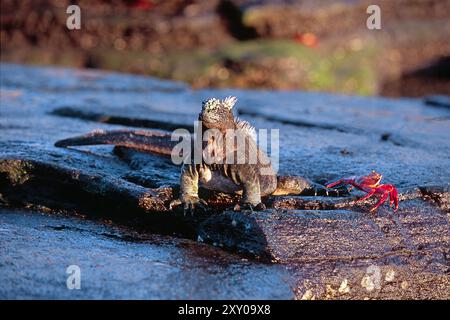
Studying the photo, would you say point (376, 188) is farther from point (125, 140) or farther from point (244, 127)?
point (125, 140)

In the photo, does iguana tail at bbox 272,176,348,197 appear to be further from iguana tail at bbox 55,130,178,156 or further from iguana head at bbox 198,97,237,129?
iguana tail at bbox 55,130,178,156

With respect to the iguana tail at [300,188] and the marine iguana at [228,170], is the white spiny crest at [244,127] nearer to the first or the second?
the marine iguana at [228,170]

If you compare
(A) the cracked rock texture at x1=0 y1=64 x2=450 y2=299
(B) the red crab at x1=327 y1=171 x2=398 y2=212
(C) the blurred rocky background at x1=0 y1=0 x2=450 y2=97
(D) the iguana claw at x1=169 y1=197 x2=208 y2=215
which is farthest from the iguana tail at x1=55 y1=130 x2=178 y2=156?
(C) the blurred rocky background at x1=0 y1=0 x2=450 y2=97

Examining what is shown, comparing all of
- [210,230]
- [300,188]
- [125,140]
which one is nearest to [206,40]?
[125,140]

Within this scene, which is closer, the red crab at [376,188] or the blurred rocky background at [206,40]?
the red crab at [376,188]

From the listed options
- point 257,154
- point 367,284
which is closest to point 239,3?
point 257,154

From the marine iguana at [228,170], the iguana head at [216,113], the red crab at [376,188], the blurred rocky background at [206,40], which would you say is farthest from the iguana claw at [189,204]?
the blurred rocky background at [206,40]
